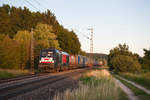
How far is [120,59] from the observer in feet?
132

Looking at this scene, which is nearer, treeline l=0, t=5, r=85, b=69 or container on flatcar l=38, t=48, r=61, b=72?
container on flatcar l=38, t=48, r=61, b=72

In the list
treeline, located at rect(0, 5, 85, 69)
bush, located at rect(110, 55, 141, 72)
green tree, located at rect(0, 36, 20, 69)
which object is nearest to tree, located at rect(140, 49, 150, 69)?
bush, located at rect(110, 55, 141, 72)

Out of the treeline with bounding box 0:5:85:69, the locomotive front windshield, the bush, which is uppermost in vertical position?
the treeline with bounding box 0:5:85:69

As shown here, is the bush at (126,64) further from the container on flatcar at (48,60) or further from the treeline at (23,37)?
the treeline at (23,37)

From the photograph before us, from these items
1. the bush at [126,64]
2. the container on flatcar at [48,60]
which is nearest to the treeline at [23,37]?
the container on flatcar at [48,60]

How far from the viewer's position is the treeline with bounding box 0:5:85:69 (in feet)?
118

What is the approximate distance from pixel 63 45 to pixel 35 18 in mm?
14413

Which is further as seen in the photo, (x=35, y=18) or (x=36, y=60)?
(x=35, y=18)

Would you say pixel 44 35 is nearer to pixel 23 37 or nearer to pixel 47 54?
pixel 23 37

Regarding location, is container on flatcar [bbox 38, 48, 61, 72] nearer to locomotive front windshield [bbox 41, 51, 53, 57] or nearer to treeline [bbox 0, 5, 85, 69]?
locomotive front windshield [bbox 41, 51, 53, 57]

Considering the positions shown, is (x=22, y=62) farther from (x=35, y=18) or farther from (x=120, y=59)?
(x=35, y=18)

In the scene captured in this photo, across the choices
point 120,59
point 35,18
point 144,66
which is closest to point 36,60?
point 120,59

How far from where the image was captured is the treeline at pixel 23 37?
118 ft

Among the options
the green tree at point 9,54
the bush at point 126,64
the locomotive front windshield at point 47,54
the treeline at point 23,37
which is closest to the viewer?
the locomotive front windshield at point 47,54
